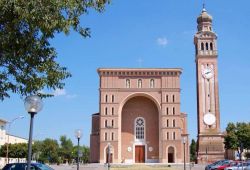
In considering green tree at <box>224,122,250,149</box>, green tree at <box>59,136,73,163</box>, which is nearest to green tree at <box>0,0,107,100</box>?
green tree at <box>224,122,250,149</box>

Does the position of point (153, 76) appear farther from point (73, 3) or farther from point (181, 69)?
point (73, 3)

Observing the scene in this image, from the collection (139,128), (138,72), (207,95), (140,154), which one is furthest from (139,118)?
(207,95)

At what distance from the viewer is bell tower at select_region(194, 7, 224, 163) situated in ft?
214

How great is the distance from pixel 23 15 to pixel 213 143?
60.2 metres

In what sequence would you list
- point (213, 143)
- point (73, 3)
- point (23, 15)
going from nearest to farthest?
1. point (23, 15)
2. point (73, 3)
3. point (213, 143)

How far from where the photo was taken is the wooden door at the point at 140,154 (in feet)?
225

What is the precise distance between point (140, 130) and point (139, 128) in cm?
41

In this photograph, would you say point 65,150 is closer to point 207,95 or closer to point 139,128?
point 139,128

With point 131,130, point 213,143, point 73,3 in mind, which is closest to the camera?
point 73,3

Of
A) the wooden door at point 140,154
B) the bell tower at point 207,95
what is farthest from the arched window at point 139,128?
the bell tower at point 207,95

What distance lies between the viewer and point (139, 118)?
70250 mm

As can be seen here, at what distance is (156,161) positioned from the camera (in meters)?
68.6

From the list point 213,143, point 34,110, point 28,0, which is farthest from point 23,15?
point 213,143

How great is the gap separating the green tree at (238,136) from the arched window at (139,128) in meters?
15.9
